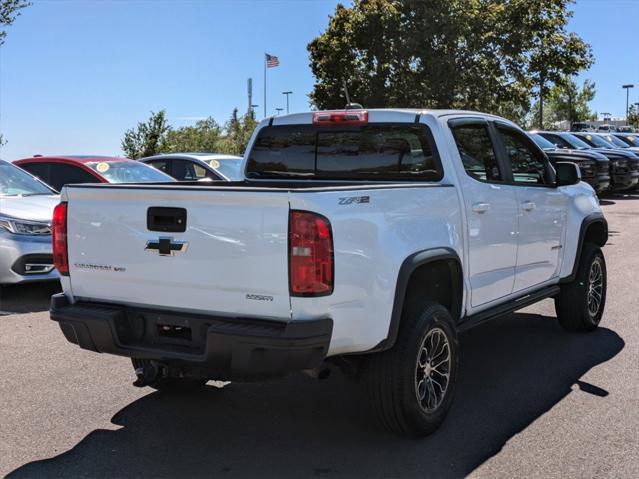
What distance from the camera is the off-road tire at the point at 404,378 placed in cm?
398

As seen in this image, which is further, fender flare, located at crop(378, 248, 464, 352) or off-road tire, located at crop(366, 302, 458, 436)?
off-road tire, located at crop(366, 302, 458, 436)

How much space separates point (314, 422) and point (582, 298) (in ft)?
10.3

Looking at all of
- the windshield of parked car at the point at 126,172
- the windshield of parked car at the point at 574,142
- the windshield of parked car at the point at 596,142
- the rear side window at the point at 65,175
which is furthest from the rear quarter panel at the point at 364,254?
the windshield of parked car at the point at 596,142

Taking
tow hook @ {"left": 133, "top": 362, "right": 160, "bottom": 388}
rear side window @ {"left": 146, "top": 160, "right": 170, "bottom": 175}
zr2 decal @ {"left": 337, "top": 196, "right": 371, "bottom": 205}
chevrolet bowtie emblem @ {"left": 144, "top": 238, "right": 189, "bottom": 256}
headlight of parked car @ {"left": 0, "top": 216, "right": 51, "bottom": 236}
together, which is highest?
rear side window @ {"left": 146, "top": 160, "right": 170, "bottom": 175}

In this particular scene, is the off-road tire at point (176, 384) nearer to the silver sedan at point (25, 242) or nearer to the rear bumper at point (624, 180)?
the silver sedan at point (25, 242)

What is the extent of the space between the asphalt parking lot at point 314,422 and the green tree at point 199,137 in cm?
4861

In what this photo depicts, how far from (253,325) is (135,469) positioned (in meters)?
1.06

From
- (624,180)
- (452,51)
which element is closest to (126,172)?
(624,180)

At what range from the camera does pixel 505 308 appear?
5242 mm

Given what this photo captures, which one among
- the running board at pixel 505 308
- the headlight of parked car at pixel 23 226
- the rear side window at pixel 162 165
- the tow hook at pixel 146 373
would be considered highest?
the rear side window at pixel 162 165

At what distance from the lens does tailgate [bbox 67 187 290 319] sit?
351 centimetres

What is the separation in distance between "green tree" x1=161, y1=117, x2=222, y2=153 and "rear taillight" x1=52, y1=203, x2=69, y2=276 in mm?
49495

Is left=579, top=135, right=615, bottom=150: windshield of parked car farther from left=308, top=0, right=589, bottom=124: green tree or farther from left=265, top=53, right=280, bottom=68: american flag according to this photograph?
left=265, top=53, right=280, bottom=68: american flag

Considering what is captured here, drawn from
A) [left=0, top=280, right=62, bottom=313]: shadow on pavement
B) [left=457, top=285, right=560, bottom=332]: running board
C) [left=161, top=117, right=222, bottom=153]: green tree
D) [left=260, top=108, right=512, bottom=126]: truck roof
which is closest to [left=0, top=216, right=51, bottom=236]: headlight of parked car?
[left=0, top=280, right=62, bottom=313]: shadow on pavement
